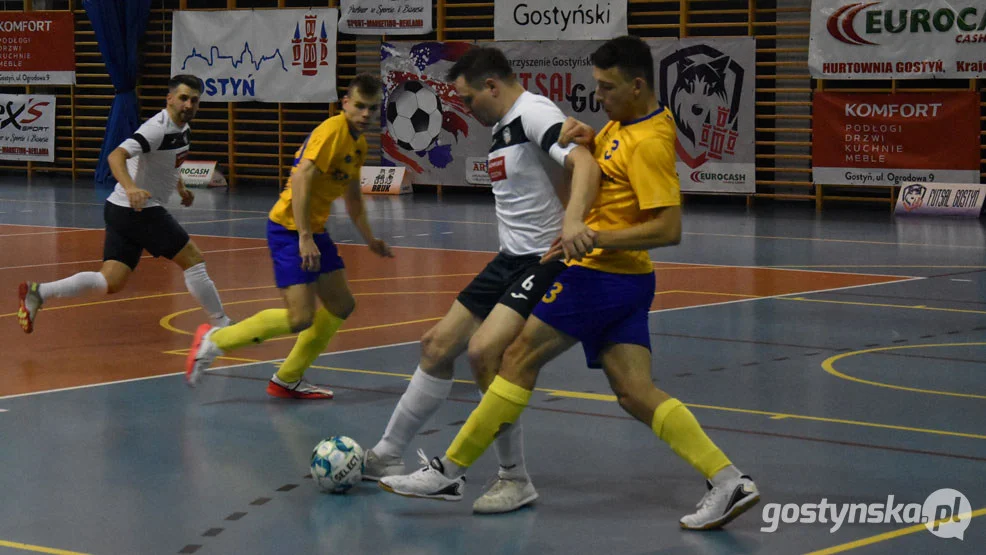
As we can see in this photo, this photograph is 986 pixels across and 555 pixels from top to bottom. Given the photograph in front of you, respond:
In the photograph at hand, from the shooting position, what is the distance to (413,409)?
522cm

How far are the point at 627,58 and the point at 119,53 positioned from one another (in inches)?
766

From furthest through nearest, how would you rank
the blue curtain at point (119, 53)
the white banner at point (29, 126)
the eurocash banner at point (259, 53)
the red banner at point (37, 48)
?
the white banner at point (29, 126)
the red banner at point (37, 48)
the blue curtain at point (119, 53)
the eurocash banner at point (259, 53)

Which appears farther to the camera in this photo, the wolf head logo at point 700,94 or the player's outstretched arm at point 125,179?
the wolf head logo at point 700,94

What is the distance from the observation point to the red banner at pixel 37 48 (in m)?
24.1

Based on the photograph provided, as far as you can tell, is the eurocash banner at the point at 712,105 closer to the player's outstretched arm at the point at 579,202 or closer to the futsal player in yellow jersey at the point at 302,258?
the futsal player in yellow jersey at the point at 302,258

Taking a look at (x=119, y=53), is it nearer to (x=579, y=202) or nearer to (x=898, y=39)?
(x=898, y=39)

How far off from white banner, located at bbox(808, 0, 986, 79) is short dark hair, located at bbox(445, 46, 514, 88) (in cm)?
1334

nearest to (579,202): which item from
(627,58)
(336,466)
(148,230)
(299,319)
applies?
(627,58)

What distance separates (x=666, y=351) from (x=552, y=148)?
3.68 metres

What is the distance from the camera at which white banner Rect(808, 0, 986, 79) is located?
1706 centimetres

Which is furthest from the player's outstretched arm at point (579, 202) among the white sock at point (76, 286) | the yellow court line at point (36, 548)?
the white sock at point (76, 286)

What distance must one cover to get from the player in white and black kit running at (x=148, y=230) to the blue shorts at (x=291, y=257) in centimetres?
165

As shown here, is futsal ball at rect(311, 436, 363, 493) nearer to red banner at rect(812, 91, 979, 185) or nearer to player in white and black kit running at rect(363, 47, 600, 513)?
player in white and black kit running at rect(363, 47, 600, 513)

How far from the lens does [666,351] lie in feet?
27.3
